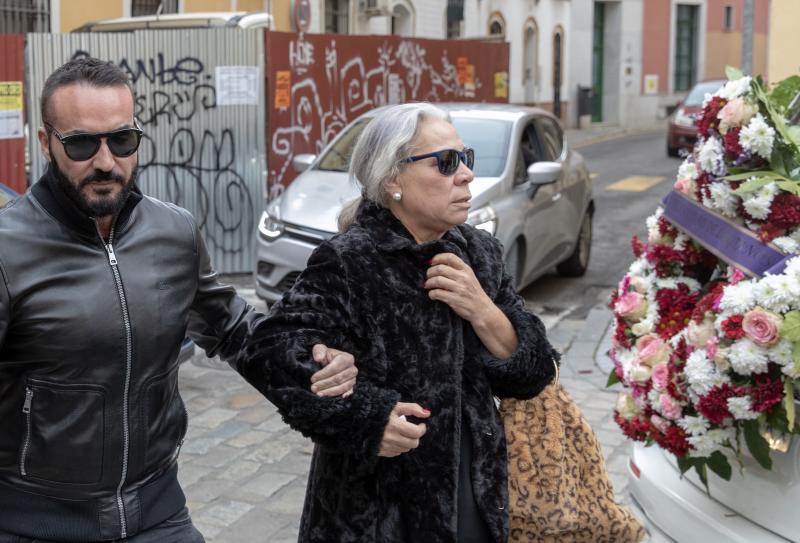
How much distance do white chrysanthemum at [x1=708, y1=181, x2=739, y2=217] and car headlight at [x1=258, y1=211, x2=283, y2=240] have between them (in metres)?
5.15

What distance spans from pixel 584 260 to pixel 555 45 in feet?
77.7

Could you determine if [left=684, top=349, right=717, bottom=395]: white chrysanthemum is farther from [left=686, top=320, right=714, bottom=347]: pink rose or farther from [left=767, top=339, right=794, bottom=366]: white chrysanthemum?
[left=767, top=339, right=794, bottom=366]: white chrysanthemum

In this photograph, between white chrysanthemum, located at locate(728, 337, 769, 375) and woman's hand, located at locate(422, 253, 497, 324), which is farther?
white chrysanthemum, located at locate(728, 337, 769, 375)

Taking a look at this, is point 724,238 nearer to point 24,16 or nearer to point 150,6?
point 24,16

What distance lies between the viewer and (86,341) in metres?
2.44

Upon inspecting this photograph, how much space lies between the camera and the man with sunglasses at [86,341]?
2424 millimetres

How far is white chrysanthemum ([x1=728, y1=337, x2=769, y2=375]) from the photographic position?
3.13 m

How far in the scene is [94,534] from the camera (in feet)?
8.19

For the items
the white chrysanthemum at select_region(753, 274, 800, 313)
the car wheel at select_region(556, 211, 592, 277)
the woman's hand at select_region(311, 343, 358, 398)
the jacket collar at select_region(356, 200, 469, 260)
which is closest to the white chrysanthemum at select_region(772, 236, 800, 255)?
the white chrysanthemum at select_region(753, 274, 800, 313)

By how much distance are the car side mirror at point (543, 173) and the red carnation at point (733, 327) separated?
5.88 metres

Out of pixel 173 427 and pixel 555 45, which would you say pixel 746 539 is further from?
pixel 555 45

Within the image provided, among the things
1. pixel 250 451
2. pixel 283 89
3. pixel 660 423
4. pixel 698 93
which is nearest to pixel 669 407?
pixel 660 423

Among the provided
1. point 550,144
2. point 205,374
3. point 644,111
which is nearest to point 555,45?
point 644,111

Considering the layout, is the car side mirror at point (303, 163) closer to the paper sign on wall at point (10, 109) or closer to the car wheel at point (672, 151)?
the paper sign on wall at point (10, 109)
